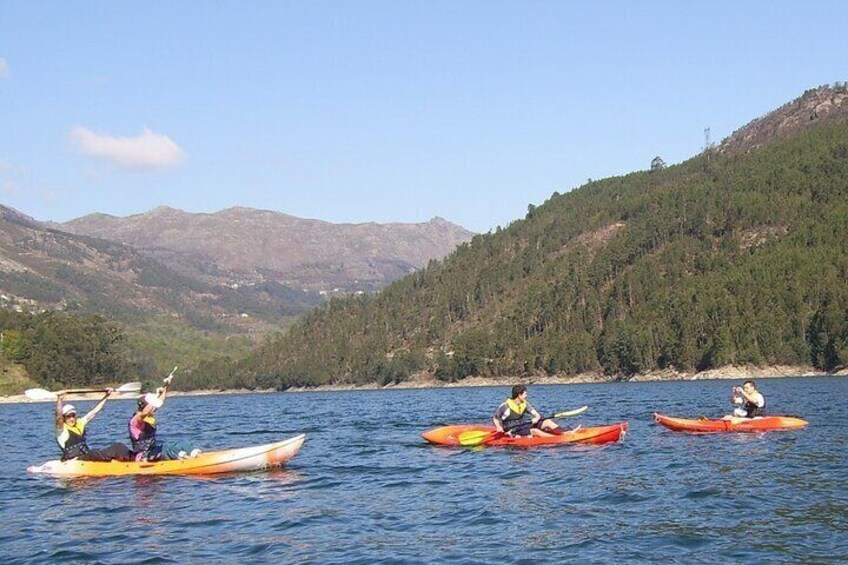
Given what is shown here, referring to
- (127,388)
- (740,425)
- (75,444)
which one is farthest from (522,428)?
(75,444)

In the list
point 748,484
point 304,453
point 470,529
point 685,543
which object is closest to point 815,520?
point 685,543

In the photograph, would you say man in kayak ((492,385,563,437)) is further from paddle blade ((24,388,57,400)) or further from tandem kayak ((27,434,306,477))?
paddle blade ((24,388,57,400))

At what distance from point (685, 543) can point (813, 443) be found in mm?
17786

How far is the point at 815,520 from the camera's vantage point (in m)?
18.8

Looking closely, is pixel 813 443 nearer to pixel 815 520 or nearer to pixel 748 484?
pixel 748 484

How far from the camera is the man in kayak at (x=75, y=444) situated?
2969 centimetres

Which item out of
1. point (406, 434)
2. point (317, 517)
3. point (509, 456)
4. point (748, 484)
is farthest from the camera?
point (406, 434)

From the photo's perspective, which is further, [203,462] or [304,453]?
[304,453]

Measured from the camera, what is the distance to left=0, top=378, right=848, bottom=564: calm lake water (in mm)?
17453

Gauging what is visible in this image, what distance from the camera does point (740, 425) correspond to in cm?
3744

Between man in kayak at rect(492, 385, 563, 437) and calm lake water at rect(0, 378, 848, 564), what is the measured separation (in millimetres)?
1346

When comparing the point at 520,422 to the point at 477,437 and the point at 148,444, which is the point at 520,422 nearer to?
the point at 477,437

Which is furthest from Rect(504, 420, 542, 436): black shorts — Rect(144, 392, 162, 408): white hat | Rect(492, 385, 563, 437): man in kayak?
Rect(144, 392, 162, 408): white hat

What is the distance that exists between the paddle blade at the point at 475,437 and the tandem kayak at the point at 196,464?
819 centimetres
